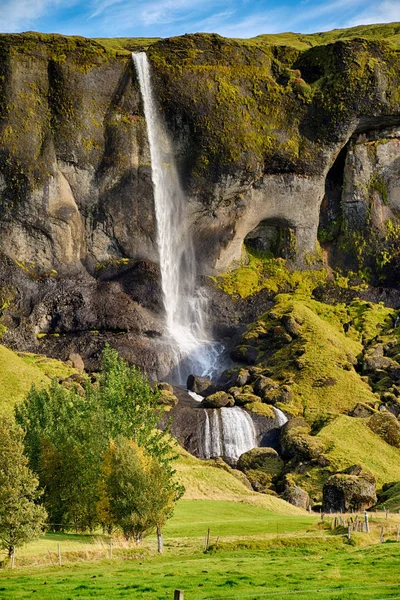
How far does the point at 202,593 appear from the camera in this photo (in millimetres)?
31594

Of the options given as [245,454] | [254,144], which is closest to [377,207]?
[254,144]

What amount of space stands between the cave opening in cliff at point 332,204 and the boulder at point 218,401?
47.8 m

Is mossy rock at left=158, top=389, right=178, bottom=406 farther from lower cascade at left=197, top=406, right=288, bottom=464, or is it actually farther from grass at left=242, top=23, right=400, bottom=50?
grass at left=242, top=23, right=400, bottom=50

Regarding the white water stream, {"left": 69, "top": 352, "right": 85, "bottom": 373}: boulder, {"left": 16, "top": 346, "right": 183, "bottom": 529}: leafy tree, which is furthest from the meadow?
the white water stream

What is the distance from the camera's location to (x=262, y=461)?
91312 millimetres

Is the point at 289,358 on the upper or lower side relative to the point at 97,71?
lower

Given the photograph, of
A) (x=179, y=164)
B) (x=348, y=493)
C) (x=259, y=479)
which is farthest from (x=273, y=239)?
(x=348, y=493)

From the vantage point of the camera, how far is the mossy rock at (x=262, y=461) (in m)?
90.1

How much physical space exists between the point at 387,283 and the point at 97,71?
165 ft

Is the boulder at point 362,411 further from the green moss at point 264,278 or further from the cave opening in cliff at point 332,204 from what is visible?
the cave opening in cliff at point 332,204

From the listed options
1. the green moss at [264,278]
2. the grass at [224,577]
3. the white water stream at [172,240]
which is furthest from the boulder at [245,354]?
the grass at [224,577]

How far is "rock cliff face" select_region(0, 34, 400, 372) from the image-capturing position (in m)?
123

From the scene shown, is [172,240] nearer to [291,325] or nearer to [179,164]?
[179,164]

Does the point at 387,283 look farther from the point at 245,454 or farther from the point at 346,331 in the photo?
the point at 245,454
